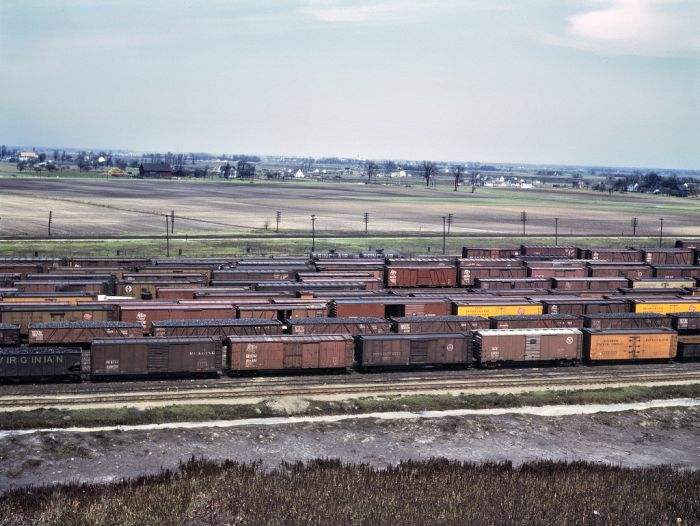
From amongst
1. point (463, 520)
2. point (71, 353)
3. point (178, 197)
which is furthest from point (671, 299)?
point (178, 197)

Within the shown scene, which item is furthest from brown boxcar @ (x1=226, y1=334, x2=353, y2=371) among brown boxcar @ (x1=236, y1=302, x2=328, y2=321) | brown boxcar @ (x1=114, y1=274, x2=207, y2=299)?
brown boxcar @ (x1=114, y1=274, x2=207, y2=299)

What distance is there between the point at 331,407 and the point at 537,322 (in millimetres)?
17988

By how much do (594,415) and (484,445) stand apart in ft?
26.1

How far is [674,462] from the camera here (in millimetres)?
33906

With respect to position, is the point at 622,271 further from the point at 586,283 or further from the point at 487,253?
the point at 487,253

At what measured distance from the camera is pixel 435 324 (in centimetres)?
4866

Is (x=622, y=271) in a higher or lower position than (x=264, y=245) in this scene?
higher

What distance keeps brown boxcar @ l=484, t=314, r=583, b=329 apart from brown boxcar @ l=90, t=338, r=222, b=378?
61.3 ft

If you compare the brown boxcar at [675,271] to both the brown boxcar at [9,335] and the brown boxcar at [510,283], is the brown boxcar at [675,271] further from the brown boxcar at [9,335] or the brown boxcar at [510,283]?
the brown boxcar at [9,335]

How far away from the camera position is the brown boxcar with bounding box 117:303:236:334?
48.9 m

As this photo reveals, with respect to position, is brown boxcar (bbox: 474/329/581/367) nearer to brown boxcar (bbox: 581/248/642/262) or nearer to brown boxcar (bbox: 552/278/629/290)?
brown boxcar (bbox: 552/278/629/290)

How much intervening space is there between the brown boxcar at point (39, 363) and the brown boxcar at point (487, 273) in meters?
39.5

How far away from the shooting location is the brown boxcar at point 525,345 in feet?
151

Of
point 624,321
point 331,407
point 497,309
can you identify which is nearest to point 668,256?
point 624,321
